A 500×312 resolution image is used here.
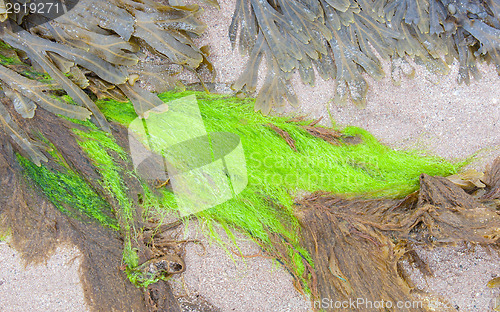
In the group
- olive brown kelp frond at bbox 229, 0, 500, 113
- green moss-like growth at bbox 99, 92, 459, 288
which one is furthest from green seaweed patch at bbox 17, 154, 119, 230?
olive brown kelp frond at bbox 229, 0, 500, 113

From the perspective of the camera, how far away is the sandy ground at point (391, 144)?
75.8 inches

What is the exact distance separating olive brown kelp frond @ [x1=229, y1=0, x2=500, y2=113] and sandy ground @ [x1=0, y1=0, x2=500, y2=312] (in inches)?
3.2

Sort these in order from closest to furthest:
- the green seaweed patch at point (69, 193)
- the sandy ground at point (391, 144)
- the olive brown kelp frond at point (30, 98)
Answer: the olive brown kelp frond at point (30, 98) < the green seaweed patch at point (69, 193) < the sandy ground at point (391, 144)

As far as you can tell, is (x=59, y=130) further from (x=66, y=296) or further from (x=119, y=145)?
(x=66, y=296)

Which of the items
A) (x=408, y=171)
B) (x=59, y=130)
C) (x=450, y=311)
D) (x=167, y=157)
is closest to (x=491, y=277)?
(x=450, y=311)

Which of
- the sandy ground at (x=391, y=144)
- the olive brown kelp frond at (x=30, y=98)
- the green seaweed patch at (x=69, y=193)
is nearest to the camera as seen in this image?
the olive brown kelp frond at (x=30, y=98)

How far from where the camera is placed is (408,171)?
1956 mm

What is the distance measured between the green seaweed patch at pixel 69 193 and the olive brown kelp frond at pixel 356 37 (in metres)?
1.06

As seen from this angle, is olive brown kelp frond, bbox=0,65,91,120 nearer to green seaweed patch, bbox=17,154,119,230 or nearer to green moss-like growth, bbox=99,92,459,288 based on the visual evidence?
green seaweed patch, bbox=17,154,119,230

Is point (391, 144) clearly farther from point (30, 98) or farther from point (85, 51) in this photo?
point (30, 98)

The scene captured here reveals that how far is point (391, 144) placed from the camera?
6.49 feet

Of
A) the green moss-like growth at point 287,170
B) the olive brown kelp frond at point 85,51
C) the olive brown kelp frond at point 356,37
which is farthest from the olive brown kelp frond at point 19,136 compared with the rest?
the olive brown kelp frond at point 356,37

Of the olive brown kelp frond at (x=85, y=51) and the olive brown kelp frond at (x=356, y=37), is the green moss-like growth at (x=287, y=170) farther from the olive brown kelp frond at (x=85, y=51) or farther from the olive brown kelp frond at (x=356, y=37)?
the olive brown kelp frond at (x=85, y=51)

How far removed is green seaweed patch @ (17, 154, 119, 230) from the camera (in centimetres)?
180
